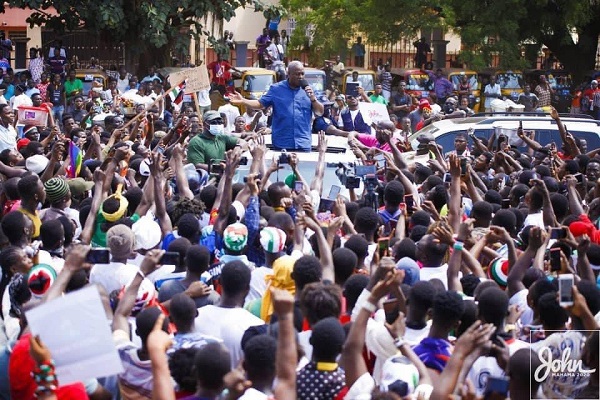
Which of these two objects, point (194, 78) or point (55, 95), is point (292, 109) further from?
point (55, 95)

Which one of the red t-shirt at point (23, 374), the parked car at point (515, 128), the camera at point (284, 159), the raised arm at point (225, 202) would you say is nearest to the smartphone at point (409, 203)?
the camera at point (284, 159)

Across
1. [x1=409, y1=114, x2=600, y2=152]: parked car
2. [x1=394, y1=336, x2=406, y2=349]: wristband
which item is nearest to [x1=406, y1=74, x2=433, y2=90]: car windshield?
[x1=409, y1=114, x2=600, y2=152]: parked car

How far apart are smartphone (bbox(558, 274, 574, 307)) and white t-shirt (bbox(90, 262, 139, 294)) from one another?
257 centimetres

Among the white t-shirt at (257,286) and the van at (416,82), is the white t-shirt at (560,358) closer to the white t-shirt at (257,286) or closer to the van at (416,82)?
A: the white t-shirt at (257,286)

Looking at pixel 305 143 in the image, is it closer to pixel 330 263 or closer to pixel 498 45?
pixel 330 263

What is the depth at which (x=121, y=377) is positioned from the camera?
18.4ft

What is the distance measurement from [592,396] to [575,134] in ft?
34.2

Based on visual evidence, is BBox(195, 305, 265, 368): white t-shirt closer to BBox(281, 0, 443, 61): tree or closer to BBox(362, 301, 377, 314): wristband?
BBox(362, 301, 377, 314): wristband

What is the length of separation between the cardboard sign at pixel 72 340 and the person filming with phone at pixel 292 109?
23.2 ft

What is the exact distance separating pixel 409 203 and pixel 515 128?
651cm

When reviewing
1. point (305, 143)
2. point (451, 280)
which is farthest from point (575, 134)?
point (451, 280)

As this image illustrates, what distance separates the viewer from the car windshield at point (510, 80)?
91.0 feet

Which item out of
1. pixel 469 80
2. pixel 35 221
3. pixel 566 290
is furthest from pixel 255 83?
pixel 566 290

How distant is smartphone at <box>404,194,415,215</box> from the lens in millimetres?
9094
